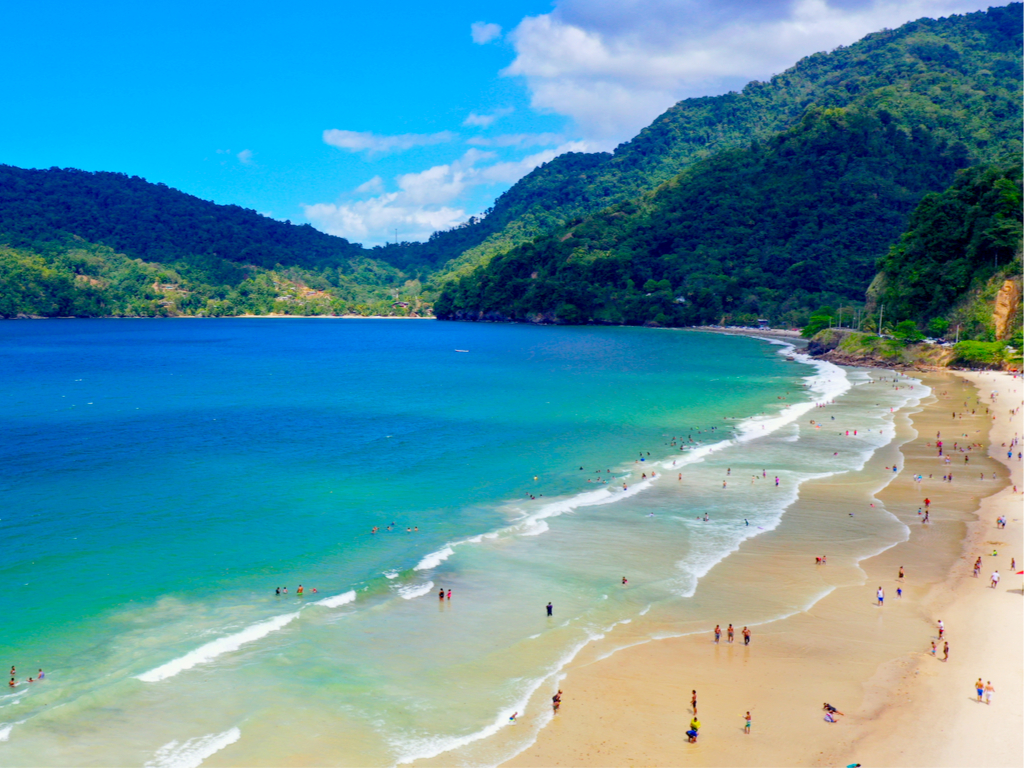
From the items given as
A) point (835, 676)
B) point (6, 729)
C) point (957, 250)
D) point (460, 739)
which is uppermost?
point (957, 250)

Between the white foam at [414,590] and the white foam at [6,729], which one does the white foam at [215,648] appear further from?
the white foam at [414,590]

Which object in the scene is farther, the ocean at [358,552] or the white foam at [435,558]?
the white foam at [435,558]

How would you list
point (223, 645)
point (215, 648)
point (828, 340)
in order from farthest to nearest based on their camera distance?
1. point (828, 340)
2. point (223, 645)
3. point (215, 648)

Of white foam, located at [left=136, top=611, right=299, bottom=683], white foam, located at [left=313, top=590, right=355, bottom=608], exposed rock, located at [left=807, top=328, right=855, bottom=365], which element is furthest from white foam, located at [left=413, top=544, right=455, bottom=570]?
exposed rock, located at [left=807, top=328, right=855, bottom=365]

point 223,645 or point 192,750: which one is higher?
point 223,645

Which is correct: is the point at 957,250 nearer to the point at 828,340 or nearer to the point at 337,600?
the point at 828,340

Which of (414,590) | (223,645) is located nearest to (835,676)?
(414,590)

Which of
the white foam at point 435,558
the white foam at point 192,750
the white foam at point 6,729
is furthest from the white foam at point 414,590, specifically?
the white foam at point 6,729
